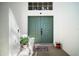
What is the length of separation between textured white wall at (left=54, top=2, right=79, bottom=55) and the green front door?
69 mm

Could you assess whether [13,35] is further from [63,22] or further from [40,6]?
[63,22]

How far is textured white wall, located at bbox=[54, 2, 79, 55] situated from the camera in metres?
2.03

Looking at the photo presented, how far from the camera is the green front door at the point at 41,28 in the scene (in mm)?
2045

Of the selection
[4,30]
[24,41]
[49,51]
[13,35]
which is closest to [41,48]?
[49,51]

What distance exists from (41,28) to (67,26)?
0.32 meters

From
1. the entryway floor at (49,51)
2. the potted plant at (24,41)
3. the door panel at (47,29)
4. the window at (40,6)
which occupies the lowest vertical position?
the entryway floor at (49,51)

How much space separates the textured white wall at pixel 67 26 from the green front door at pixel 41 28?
69 mm

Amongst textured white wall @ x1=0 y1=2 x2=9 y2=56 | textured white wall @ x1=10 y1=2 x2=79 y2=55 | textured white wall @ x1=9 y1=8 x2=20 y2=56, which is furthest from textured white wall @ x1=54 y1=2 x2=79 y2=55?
textured white wall @ x1=0 y1=2 x2=9 y2=56

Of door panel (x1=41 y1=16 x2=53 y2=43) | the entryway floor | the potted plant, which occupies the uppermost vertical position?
door panel (x1=41 y1=16 x2=53 y2=43)

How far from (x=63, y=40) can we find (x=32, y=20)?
45 cm

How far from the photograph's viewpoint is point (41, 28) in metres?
2.05

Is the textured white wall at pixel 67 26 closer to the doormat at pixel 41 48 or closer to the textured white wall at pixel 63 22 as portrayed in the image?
the textured white wall at pixel 63 22

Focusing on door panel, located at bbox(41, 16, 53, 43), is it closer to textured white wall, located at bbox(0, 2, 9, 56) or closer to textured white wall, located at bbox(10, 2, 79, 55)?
textured white wall, located at bbox(10, 2, 79, 55)

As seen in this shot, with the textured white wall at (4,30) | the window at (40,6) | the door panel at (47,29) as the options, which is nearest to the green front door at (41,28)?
the door panel at (47,29)
